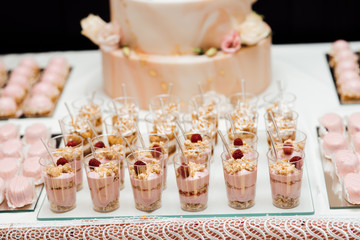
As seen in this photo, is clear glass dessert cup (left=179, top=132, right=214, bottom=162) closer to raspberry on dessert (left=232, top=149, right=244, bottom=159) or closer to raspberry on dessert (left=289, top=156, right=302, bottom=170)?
raspberry on dessert (left=232, top=149, right=244, bottom=159)

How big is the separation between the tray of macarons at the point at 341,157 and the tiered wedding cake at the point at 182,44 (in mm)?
687

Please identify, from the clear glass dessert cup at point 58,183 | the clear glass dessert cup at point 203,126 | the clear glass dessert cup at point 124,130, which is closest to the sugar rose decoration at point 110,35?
the clear glass dessert cup at point 124,130

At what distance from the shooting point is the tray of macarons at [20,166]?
3.02 meters

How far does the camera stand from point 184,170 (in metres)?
2.78

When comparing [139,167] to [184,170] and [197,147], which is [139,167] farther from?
[197,147]

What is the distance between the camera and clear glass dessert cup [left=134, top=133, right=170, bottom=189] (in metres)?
3.00

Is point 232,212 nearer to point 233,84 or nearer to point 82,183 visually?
point 82,183


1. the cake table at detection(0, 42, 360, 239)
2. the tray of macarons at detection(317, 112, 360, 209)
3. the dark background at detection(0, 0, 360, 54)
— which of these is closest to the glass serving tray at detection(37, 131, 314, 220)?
the cake table at detection(0, 42, 360, 239)

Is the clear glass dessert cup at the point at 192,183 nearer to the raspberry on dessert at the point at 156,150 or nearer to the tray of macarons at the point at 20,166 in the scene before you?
the raspberry on dessert at the point at 156,150

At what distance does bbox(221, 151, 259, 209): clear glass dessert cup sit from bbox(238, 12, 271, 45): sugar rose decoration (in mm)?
1219

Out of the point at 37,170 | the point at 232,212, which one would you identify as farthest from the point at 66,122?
the point at 232,212

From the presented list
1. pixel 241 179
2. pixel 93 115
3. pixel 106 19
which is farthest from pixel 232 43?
pixel 106 19

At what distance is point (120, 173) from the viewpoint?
9.98 feet

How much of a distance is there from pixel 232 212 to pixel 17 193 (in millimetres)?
963
